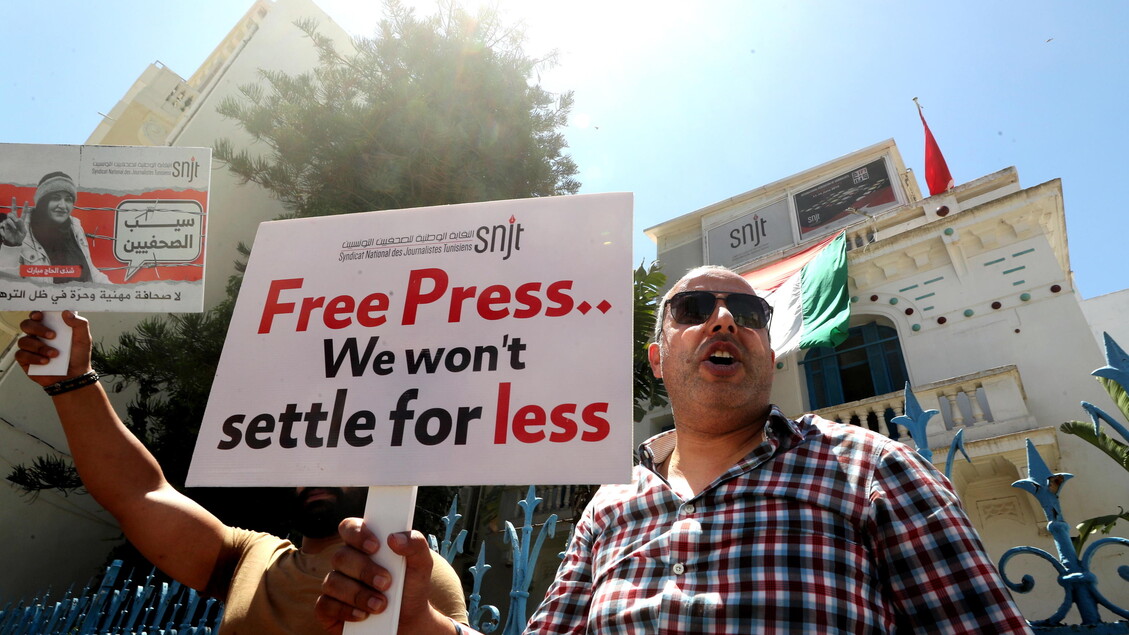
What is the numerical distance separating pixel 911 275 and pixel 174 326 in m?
11.1

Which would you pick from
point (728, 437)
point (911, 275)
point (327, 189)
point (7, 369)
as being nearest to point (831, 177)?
point (911, 275)

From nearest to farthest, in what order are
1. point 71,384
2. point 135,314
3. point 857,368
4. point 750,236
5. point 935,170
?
point 71,384
point 857,368
point 135,314
point 935,170
point 750,236

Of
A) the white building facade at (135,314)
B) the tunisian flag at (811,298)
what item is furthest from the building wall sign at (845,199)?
the white building facade at (135,314)

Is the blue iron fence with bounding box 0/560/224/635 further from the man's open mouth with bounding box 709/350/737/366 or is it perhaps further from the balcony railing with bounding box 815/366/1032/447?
the balcony railing with bounding box 815/366/1032/447

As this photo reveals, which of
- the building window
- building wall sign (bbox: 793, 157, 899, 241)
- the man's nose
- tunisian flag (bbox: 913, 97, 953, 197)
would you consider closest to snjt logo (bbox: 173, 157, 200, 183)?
the man's nose

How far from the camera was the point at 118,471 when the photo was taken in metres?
1.84

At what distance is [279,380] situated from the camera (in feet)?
5.39

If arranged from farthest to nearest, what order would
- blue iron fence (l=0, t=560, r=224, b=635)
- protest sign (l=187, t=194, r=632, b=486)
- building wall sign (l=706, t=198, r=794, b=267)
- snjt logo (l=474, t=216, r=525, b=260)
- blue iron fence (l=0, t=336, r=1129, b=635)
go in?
building wall sign (l=706, t=198, r=794, b=267), blue iron fence (l=0, t=560, r=224, b=635), blue iron fence (l=0, t=336, r=1129, b=635), snjt logo (l=474, t=216, r=525, b=260), protest sign (l=187, t=194, r=632, b=486)

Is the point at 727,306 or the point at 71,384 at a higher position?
the point at 727,306

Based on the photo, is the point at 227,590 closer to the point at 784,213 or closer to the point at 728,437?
the point at 728,437

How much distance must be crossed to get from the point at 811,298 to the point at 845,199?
5.61 meters

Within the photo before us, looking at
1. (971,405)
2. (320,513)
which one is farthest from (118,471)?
(971,405)

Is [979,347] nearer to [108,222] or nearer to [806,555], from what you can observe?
[806,555]

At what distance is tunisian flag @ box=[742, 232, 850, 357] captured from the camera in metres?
8.41
